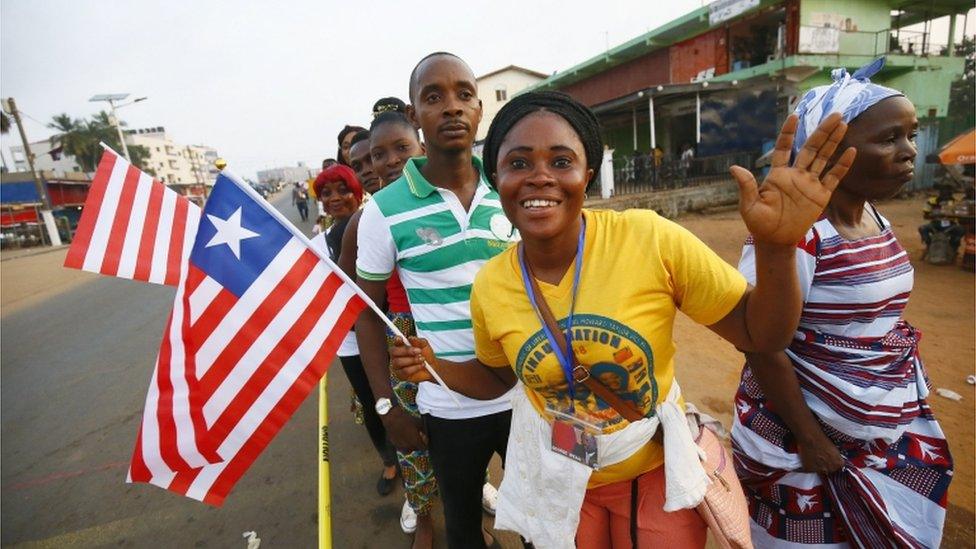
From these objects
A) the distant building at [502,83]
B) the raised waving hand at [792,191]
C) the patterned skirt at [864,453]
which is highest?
the distant building at [502,83]

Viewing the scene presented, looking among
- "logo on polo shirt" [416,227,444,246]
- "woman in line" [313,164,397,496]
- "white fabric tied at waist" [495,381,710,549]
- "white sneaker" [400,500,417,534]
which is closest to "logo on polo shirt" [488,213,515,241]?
"logo on polo shirt" [416,227,444,246]

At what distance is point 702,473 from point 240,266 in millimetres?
1588

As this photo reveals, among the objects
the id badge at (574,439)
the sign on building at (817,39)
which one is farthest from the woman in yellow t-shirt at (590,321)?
the sign on building at (817,39)

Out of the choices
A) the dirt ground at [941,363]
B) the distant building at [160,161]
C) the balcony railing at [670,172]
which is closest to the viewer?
the dirt ground at [941,363]

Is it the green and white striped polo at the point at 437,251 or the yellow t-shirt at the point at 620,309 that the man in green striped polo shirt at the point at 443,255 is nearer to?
the green and white striped polo at the point at 437,251

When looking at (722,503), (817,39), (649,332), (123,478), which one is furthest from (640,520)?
(817,39)

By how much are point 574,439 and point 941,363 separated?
15.8ft

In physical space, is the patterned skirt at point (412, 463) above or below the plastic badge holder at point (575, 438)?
below

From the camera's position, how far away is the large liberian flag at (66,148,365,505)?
146cm

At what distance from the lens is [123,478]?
365 cm

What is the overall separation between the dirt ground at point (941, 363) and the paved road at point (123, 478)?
7.92ft

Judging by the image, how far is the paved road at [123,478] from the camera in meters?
2.93

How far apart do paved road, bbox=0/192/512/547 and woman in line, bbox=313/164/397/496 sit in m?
0.19

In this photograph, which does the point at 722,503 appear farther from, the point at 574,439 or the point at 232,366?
the point at 232,366
